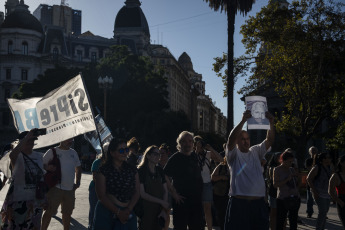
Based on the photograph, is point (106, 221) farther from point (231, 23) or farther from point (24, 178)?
point (231, 23)

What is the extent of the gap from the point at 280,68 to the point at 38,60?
54229 mm

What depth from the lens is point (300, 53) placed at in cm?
2666

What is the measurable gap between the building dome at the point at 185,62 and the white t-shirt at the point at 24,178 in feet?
478

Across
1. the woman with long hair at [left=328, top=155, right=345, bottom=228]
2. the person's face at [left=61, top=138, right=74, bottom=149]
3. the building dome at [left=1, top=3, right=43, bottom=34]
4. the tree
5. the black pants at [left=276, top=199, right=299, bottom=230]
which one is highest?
the building dome at [left=1, top=3, right=43, bottom=34]

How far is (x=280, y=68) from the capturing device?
89.7 feet

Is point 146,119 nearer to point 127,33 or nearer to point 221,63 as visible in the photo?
point 221,63

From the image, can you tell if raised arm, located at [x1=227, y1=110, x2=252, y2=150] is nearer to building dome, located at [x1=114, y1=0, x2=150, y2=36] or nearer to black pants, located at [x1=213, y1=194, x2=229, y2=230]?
black pants, located at [x1=213, y1=194, x2=229, y2=230]

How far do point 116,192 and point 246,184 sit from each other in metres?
1.56

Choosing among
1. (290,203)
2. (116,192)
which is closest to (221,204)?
(290,203)

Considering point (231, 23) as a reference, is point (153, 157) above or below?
below

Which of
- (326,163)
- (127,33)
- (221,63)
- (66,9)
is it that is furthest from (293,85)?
(66,9)

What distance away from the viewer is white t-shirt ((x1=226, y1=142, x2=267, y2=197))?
→ 19.8ft

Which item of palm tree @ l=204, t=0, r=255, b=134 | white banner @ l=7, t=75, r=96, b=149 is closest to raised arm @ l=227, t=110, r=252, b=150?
white banner @ l=7, t=75, r=96, b=149

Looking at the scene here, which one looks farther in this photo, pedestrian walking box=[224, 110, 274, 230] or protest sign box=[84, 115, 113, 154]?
protest sign box=[84, 115, 113, 154]
